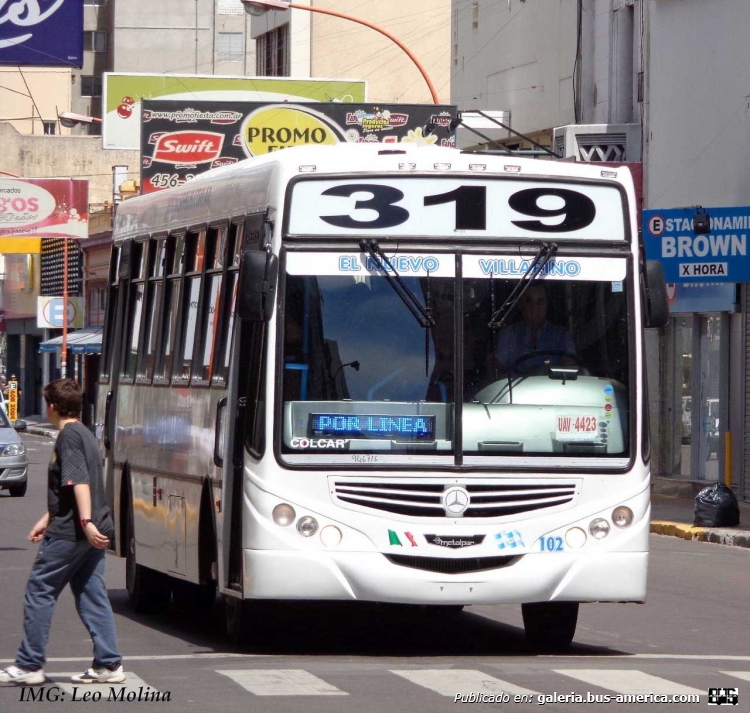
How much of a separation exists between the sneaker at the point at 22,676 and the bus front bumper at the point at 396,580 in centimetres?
156

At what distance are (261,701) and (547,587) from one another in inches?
90.9

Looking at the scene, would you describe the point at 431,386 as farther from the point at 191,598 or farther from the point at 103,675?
the point at 191,598

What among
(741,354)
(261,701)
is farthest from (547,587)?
(741,354)

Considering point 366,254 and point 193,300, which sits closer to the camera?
point 366,254

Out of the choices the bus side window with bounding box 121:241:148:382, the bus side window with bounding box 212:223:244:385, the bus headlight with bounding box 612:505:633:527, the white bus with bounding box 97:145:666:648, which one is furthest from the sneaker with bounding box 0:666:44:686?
the bus side window with bounding box 121:241:148:382

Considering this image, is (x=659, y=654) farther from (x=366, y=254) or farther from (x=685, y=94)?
(x=685, y=94)

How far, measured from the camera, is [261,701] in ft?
30.6

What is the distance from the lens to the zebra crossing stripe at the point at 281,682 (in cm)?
961

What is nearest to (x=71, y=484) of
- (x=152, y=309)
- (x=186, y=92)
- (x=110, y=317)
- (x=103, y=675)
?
(x=103, y=675)

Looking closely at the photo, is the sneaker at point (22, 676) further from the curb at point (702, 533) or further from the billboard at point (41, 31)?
the billboard at point (41, 31)

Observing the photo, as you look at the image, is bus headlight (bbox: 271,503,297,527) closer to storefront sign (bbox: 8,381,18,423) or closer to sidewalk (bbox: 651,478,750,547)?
sidewalk (bbox: 651,478,750,547)

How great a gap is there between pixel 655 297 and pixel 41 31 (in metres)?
13.2

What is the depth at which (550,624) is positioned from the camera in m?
11.9

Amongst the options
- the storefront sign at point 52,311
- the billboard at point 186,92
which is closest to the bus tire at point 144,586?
the billboard at point 186,92
